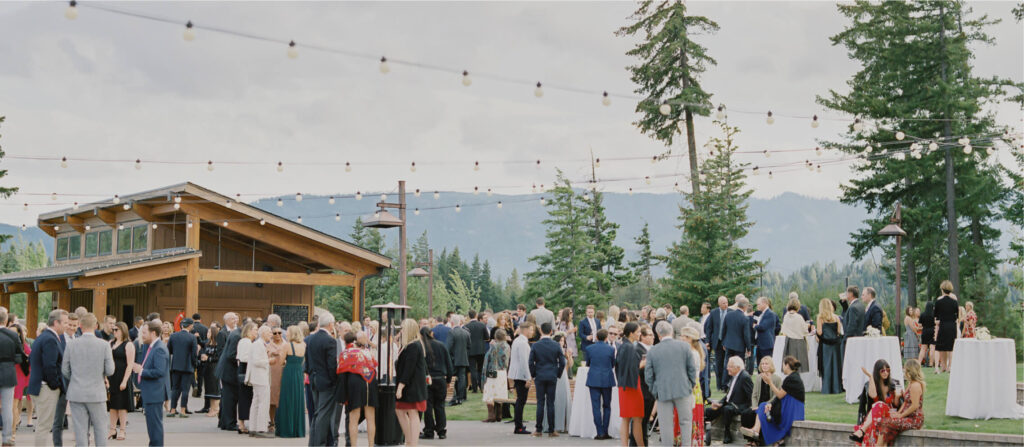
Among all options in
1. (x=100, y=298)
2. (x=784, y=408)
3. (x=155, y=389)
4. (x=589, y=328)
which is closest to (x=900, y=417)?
(x=784, y=408)

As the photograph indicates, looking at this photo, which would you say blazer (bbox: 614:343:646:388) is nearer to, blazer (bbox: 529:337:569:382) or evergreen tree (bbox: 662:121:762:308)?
blazer (bbox: 529:337:569:382)

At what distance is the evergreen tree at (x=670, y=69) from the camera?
102ft

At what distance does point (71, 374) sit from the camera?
10.2 m

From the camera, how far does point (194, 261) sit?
24891 millimetres

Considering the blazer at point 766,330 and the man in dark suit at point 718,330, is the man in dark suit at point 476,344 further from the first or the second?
the blazer at point 766,330

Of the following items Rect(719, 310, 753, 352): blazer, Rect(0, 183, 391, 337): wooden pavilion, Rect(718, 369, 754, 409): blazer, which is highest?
Rect(0, 183, 391, 337): wooden pavilion

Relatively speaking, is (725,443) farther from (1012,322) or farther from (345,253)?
(1012,322)

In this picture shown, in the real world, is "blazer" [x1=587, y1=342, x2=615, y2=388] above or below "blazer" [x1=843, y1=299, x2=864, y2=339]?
below

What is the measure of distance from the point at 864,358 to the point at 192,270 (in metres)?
17.6

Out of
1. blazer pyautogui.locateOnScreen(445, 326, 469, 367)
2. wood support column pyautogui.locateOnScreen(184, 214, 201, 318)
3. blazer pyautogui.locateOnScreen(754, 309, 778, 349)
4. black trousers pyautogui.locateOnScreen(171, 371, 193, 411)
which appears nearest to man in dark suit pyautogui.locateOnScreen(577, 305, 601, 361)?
blazer pyautogui.locateOnScreen(754, 309, 778, 349)

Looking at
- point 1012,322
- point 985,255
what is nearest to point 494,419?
point 1012,322

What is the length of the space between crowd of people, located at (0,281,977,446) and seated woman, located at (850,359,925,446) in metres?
0.02

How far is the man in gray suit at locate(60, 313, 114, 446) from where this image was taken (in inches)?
398

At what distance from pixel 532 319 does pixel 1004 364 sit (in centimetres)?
688
